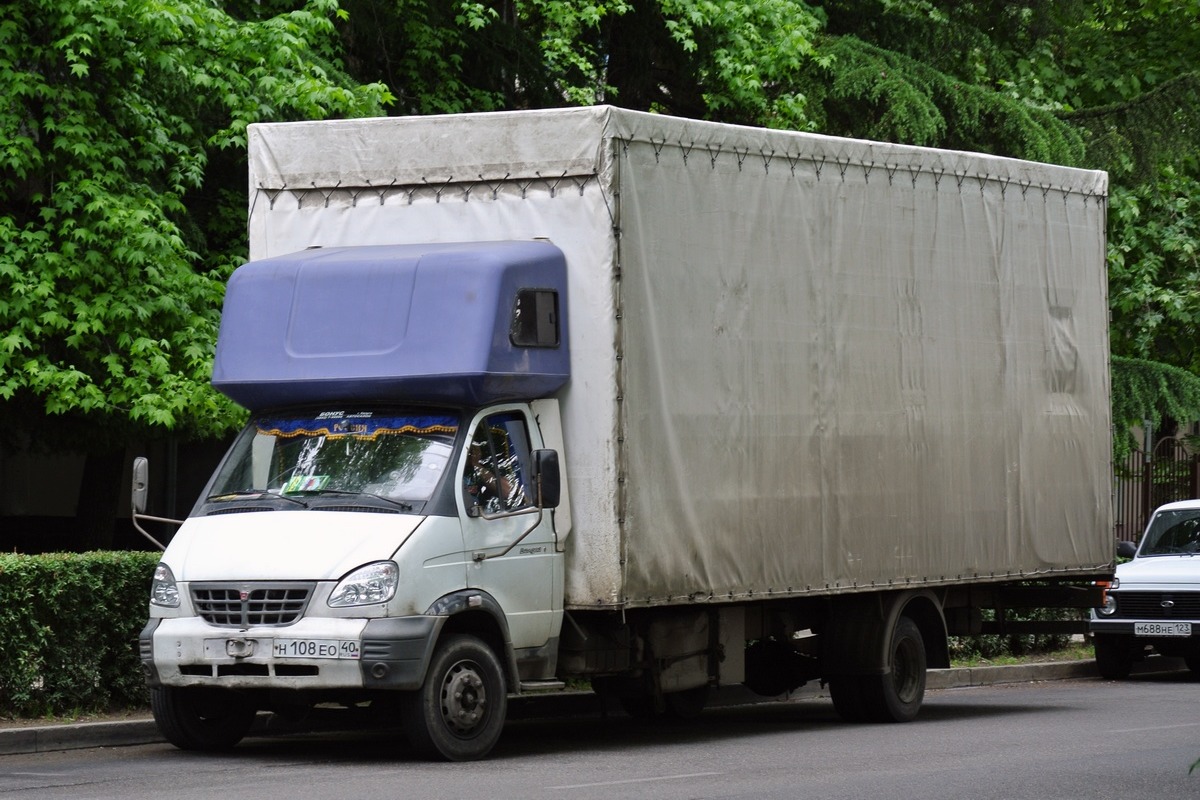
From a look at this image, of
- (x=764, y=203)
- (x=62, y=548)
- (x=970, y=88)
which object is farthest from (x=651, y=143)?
(x=62, y=548)

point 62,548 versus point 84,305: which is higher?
point 84,305

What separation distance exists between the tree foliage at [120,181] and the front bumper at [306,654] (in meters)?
4.27

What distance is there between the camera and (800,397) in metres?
13.8

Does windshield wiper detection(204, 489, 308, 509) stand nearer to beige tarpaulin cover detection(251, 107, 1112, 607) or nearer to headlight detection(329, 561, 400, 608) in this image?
headlight detection(329, 561, 400, 608)

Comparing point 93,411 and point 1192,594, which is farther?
point 1192,594

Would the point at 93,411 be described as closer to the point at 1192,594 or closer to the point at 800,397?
the point at 800,397

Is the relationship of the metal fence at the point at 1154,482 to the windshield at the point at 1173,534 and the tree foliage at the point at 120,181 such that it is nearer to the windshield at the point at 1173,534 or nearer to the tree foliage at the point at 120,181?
the windshield at the point at 1173,534

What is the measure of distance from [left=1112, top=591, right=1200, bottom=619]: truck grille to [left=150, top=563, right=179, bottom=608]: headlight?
1181cm

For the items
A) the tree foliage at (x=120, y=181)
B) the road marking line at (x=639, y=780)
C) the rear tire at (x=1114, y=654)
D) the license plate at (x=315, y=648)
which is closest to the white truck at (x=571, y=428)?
the license plate at (x=315, y=648)

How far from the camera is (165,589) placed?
12047 millimetres

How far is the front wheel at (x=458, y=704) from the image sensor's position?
11625 mm

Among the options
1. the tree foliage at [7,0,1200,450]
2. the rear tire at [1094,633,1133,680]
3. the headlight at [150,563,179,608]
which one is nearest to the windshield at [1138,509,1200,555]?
the rear tire at [1094,633,1133,680]

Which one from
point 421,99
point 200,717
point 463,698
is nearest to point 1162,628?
point 421,99

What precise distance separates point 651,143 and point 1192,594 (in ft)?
33.3
